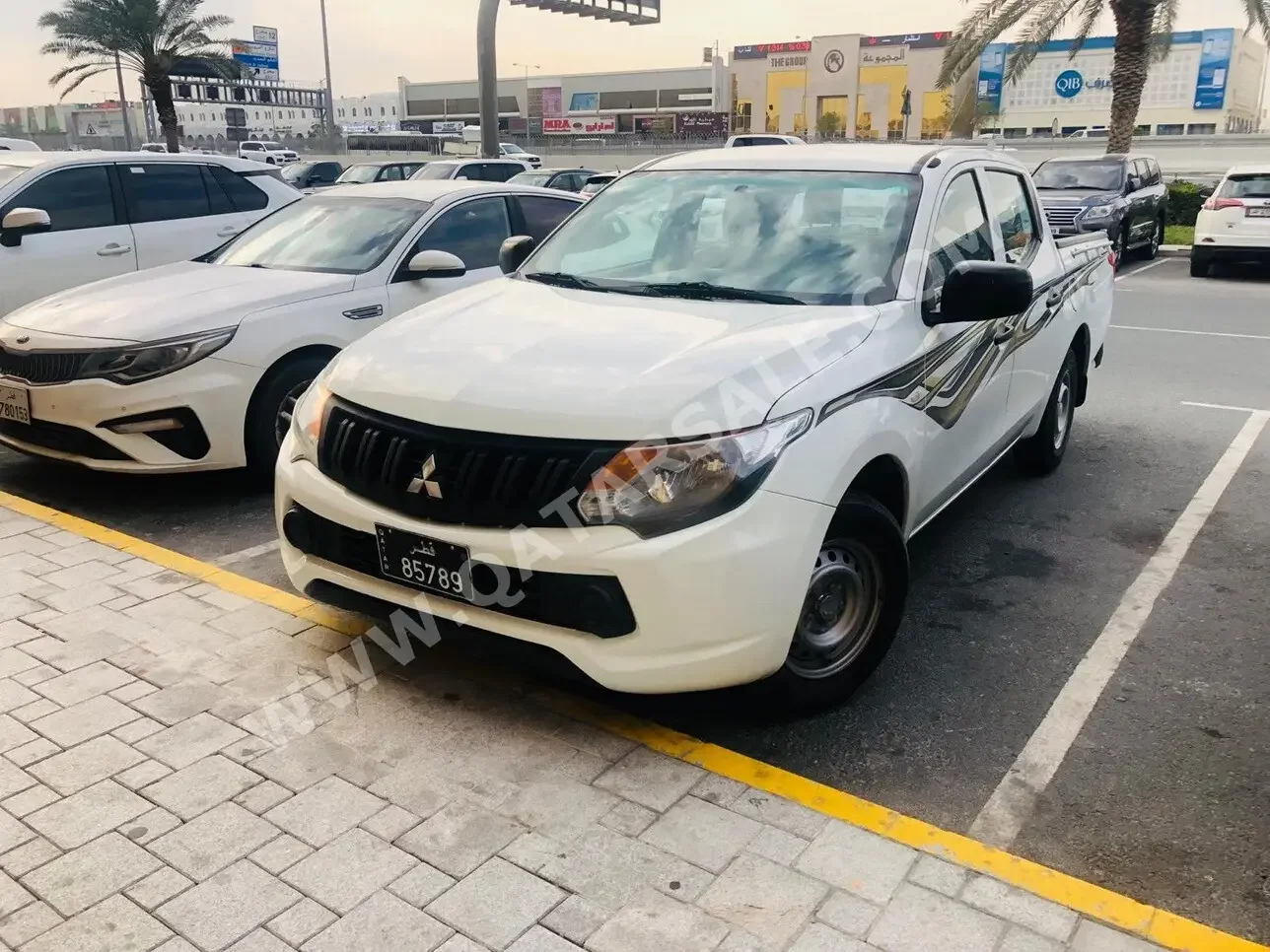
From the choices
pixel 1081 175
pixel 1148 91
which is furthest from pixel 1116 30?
pixel 1148 91

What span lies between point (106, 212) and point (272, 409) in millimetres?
3841

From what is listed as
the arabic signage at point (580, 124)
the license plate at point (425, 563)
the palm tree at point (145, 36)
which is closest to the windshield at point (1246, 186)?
the license plate at point (425, 563)

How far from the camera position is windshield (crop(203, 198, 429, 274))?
5.95 meters

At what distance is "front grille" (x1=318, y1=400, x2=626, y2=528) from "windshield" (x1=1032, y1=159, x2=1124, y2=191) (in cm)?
1539

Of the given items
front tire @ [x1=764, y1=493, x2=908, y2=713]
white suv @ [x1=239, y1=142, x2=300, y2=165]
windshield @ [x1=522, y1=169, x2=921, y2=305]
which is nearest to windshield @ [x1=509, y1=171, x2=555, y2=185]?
windshield @ [x1=522, y1=169, x2=921, y2=305]

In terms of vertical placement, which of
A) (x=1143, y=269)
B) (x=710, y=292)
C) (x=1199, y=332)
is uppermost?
(x=710, y=292)

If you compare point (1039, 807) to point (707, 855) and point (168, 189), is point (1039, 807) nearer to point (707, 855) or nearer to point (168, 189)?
point (707, 855)

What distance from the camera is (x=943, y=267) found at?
158 inches

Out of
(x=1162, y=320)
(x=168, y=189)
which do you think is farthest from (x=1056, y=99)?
(x=168, y=189)

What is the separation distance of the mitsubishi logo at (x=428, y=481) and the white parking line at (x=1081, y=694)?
68.9 inches

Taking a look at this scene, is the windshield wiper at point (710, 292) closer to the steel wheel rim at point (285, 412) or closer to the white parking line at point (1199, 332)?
the steel wheel rim at point (285, 412)

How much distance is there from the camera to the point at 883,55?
85500mm

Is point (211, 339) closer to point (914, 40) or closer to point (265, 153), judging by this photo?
point (265, 153)

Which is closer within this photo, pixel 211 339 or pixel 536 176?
pixel 211 339
